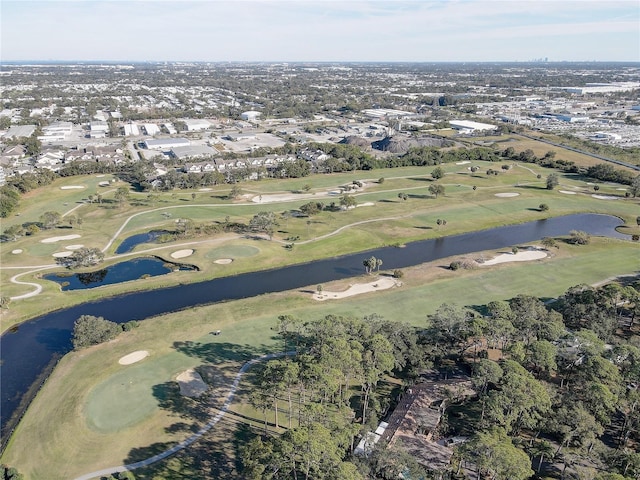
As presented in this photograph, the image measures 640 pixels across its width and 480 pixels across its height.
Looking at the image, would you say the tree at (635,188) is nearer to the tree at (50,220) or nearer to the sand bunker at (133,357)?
the sand bunker at (133,357)

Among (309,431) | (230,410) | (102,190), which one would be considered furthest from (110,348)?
(102,190)

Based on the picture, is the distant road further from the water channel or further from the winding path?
the winding path

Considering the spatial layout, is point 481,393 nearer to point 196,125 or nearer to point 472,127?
point 472,127

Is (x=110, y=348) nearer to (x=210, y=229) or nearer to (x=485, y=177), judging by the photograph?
(x=210, y=229)

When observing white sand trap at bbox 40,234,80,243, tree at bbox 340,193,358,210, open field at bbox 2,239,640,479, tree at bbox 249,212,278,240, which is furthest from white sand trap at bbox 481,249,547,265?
white sand trap at bbox 40,234,80,243

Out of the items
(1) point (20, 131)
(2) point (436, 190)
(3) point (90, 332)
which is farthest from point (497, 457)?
(1) point (20, 131)

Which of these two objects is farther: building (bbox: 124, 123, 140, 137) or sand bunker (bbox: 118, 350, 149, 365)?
building (bbox: 124, 123, 140, 137)

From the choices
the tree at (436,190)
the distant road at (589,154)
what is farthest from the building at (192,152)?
the distant road at (589,154)
